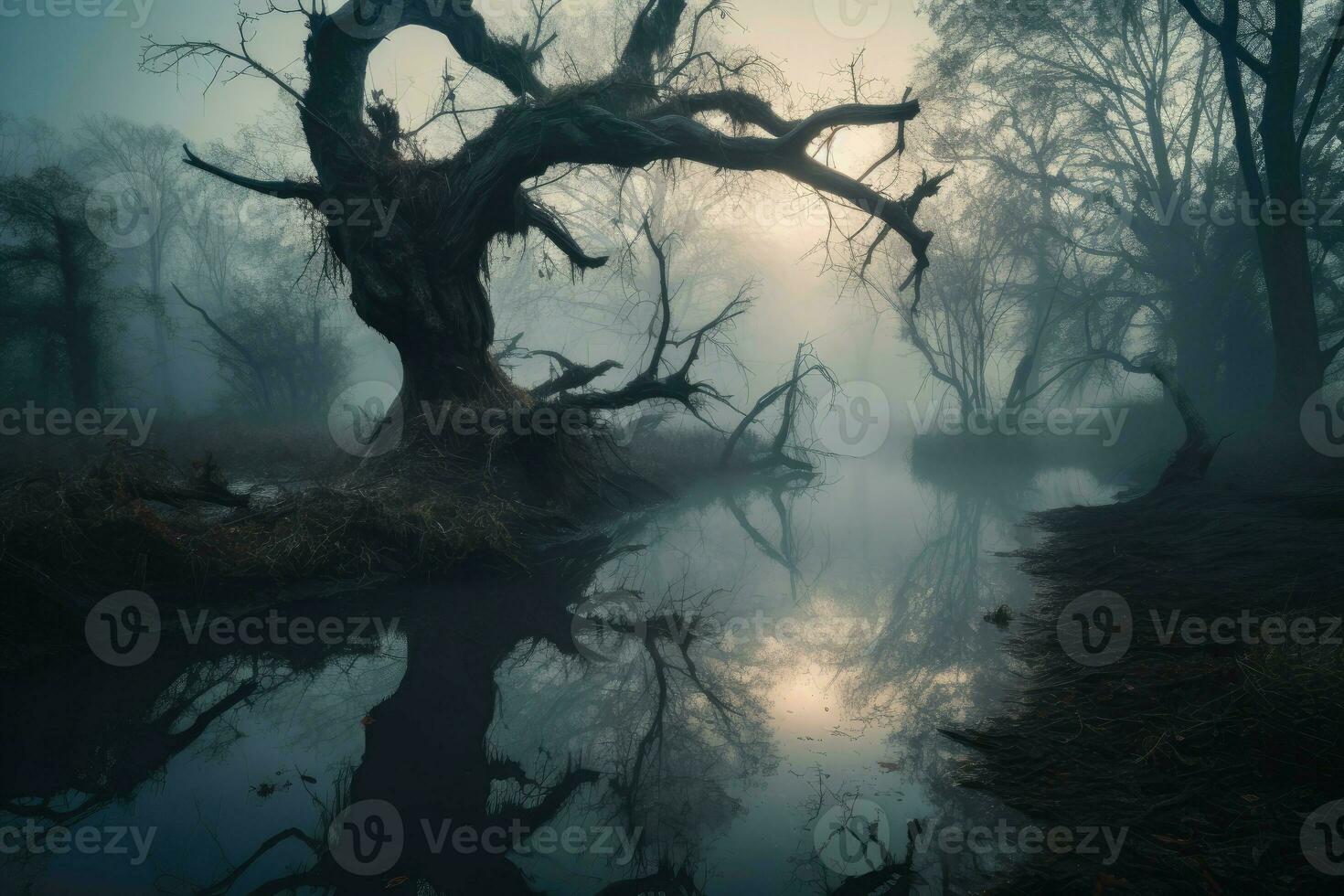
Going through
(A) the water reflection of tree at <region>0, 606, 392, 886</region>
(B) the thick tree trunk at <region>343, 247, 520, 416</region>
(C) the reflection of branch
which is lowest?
(C) the reflection of branch

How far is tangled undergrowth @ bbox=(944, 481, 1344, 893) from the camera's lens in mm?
2578

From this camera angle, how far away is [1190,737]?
3.32m

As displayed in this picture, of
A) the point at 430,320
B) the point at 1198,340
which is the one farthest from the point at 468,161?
the point at 1198,340

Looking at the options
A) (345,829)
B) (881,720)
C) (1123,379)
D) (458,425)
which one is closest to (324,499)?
(458,425)

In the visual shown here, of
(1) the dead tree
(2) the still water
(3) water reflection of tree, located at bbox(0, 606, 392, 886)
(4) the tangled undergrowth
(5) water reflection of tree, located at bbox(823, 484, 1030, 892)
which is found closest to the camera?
(4) the tangled undergrowth

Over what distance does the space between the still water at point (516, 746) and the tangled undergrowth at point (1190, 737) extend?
A: 278 mm

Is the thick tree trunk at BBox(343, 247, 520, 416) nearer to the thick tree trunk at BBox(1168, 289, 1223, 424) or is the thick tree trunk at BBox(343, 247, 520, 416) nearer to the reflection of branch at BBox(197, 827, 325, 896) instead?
the reflection of branch at BBox(197, 827, 325, 896)

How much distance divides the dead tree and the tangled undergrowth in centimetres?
451

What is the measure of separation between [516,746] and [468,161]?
7540mm

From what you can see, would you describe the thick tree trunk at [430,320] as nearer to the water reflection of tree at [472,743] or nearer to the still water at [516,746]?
the still water at [516,746]

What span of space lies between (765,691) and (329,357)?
2575cm

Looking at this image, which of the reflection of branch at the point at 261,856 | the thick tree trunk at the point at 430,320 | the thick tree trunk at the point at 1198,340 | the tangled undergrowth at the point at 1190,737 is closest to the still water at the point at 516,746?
the reflection of branch at the point at 261,856

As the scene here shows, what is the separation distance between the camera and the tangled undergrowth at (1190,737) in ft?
8.46

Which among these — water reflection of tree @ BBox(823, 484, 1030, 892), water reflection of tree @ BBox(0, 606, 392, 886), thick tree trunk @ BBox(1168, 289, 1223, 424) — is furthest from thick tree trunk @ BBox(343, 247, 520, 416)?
thick tree trunk @ BBox(1168, 289, 1223, 424)
